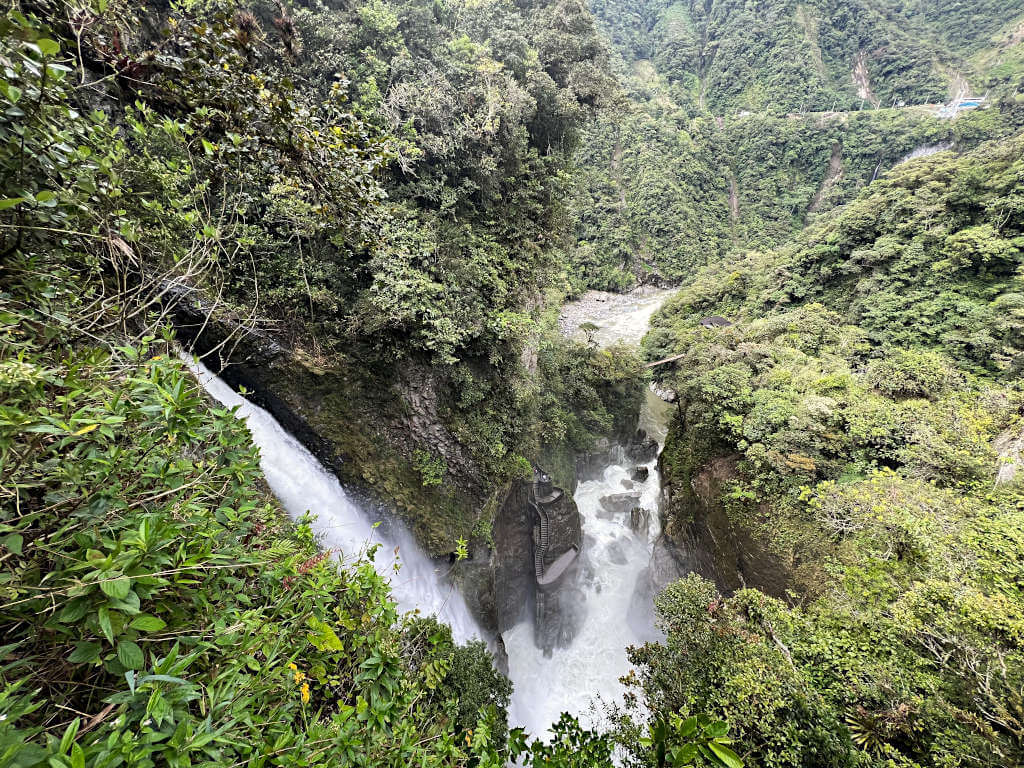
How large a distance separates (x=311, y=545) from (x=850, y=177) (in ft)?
175

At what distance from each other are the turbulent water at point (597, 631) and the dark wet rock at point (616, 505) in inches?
7.5

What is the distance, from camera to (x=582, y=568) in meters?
13.0

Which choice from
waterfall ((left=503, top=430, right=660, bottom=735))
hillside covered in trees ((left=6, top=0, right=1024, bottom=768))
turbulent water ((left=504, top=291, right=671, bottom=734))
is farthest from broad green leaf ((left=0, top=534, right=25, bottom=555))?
waterfall ((left=503, top=430, right=660, bottom=735))

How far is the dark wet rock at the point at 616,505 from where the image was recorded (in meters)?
14.9

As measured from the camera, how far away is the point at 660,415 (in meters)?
19.6

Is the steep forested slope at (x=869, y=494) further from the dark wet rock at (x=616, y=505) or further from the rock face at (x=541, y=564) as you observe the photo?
the rock face at (x=541, y=564)

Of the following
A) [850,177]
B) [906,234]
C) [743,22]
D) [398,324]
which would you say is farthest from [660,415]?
[743,22]

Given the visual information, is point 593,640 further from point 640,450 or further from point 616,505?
point 640,450

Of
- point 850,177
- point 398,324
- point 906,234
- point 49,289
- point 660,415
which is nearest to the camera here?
point 49,289

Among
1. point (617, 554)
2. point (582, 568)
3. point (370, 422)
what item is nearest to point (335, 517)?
point (370, 422)

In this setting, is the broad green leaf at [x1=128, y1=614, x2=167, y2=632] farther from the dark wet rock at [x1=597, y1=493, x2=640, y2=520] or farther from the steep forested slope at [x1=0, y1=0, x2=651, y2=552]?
the dark wet rock at [x1=597, y1=493, x2=640, y2=520]

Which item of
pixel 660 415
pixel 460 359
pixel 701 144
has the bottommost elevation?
pixel 660 415

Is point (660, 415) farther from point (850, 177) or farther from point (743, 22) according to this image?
point (743, 22)

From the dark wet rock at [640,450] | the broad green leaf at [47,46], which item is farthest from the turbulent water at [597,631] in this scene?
the broad green leaf at [47,46]
